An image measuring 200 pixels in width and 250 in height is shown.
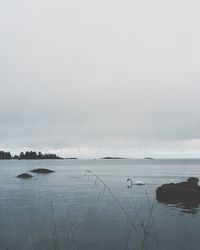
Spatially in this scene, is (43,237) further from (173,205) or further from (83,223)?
(173,205)

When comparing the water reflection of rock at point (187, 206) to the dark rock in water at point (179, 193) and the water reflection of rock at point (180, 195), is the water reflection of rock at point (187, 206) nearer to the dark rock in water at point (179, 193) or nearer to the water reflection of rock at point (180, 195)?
the water reflection of rock at point (180, 195)

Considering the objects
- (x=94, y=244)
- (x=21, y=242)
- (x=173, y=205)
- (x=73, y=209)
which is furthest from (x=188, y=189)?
(x=21, y=242)

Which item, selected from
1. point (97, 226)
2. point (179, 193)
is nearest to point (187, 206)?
point (179, 193)

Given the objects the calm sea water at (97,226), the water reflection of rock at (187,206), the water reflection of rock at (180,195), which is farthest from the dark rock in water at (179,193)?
the calm sea water at (97,226)

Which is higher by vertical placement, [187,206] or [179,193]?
[179,193]

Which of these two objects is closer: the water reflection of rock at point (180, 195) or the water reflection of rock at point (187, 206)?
the water reflection of rock at point (187, 206)

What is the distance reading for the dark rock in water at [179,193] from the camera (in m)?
33.8

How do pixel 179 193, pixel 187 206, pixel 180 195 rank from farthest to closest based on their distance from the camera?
pixel 179 193
pixel 180 195
pixel 187 206

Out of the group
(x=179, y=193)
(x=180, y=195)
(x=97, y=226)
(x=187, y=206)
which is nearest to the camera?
(x=97, y=226)

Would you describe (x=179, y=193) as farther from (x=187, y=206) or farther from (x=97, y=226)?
(x=97, y=226)

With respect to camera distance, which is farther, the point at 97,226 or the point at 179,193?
the point at 179,193

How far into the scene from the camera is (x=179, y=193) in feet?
112

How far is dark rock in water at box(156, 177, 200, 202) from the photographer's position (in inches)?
1329

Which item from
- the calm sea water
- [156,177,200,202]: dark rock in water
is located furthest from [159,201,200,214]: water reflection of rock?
[156,177,200,202]: dark rock in water
